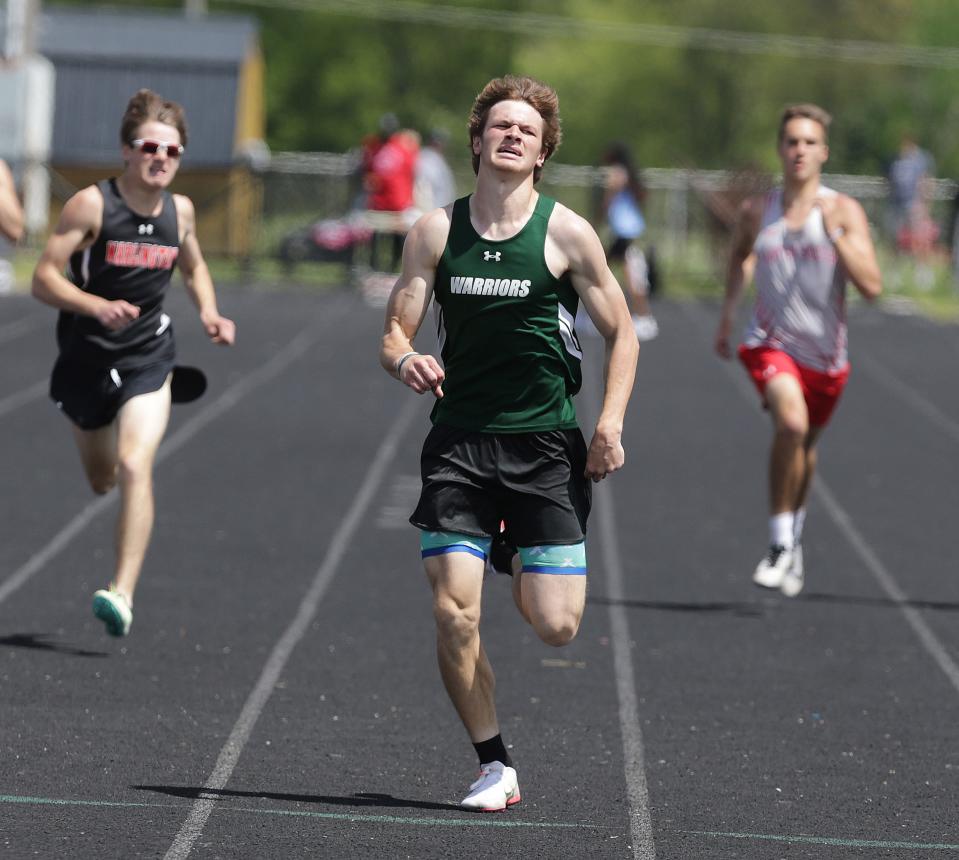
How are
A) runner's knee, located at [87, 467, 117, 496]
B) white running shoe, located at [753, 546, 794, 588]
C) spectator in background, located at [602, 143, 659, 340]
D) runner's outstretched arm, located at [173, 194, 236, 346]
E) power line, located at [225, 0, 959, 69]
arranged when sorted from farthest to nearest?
power line, located at [225, 0, 959, 69], spectator in background, located at [602, 143, 659, 340], white running shoe, located at [753, 546, 794, 588], runner's knee, located at [87, 467, 117, 496], runner's outstretched arm, located at [173, 194, 236, 346]

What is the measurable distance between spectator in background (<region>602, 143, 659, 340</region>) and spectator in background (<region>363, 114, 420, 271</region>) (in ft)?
14.0

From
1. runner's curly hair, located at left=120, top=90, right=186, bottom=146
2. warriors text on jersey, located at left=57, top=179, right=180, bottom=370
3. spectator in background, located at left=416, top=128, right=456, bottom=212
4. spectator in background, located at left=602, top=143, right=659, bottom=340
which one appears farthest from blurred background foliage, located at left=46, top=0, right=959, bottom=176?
runner's curly hair, located at left=120, top=90, right=186, bottom=146

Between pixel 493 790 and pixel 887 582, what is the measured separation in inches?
178

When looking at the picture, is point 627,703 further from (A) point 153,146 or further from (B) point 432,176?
(B) point 432,176

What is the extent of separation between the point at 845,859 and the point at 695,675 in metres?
2.48

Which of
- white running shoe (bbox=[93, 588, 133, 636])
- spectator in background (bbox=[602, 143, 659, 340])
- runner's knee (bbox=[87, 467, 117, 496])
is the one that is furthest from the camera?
spectator in background (bbox=[602, 143, 659, 340])

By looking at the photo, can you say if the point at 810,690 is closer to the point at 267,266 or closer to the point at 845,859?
the point at 845,859

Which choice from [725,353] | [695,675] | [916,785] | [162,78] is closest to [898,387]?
[725,353]

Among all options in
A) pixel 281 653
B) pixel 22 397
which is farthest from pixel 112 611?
pixel 22 397

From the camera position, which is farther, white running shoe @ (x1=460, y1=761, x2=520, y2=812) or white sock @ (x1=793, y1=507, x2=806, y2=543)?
white sock @ (x1=793, y1=507, x2=806, y2=543)

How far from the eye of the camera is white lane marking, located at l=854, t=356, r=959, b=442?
15812mm

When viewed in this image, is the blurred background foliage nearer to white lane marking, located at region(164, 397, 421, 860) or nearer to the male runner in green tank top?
white lane marking, located at region(164, 397, 421, 860)

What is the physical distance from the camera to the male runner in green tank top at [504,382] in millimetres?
5520

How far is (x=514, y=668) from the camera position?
7.76 metres
